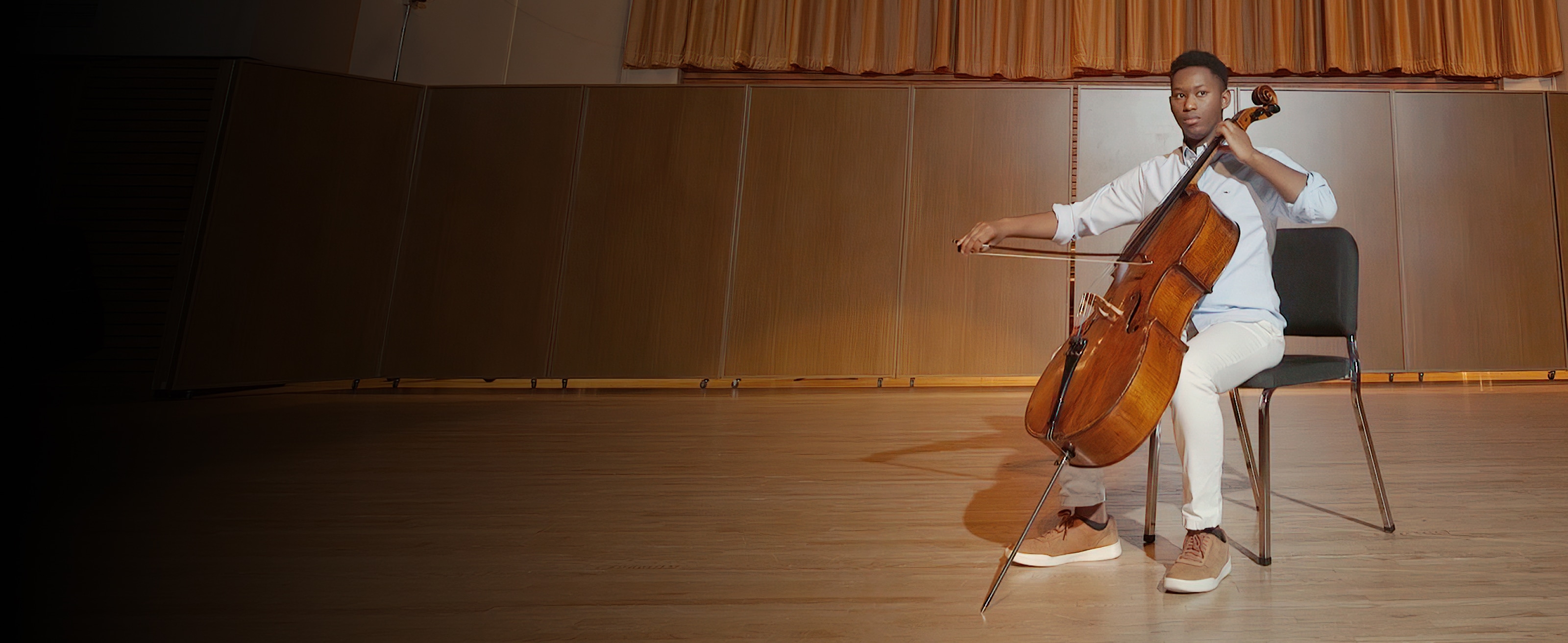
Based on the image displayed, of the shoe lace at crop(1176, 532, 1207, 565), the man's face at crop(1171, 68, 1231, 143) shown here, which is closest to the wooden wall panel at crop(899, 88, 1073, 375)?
the man's face at crop(1171, 68, 1231, 143)

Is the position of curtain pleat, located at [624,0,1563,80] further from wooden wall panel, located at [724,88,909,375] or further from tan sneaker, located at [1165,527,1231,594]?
tan sneaker, located at [1165,527,1231,594]

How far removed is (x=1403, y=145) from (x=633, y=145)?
392cm

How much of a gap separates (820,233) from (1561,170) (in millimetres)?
3683

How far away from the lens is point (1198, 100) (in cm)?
152

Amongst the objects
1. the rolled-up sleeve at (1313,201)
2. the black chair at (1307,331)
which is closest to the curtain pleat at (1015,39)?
the black chair at (1307,331)

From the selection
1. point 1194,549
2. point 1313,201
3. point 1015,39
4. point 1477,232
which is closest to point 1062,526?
point 1194,549

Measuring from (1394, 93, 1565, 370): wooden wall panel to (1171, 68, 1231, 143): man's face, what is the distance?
3459 mm

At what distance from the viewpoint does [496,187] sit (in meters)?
4.46

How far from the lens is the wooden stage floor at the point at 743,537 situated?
1144mm

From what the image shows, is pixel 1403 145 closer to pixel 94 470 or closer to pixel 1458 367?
pixel 1458 367

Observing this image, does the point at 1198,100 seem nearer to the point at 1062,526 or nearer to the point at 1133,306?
the point at 1133,306

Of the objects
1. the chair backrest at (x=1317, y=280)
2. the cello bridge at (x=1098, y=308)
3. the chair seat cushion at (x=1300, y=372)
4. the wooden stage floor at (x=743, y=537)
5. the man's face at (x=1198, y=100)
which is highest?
the man's face at (x=1198, y=100)

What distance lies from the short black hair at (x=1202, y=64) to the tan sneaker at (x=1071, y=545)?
823 mm

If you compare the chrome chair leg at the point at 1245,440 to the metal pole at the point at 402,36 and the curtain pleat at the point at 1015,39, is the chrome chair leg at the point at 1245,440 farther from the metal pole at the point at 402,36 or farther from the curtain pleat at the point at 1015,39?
the metal pole at the point at 402,36
